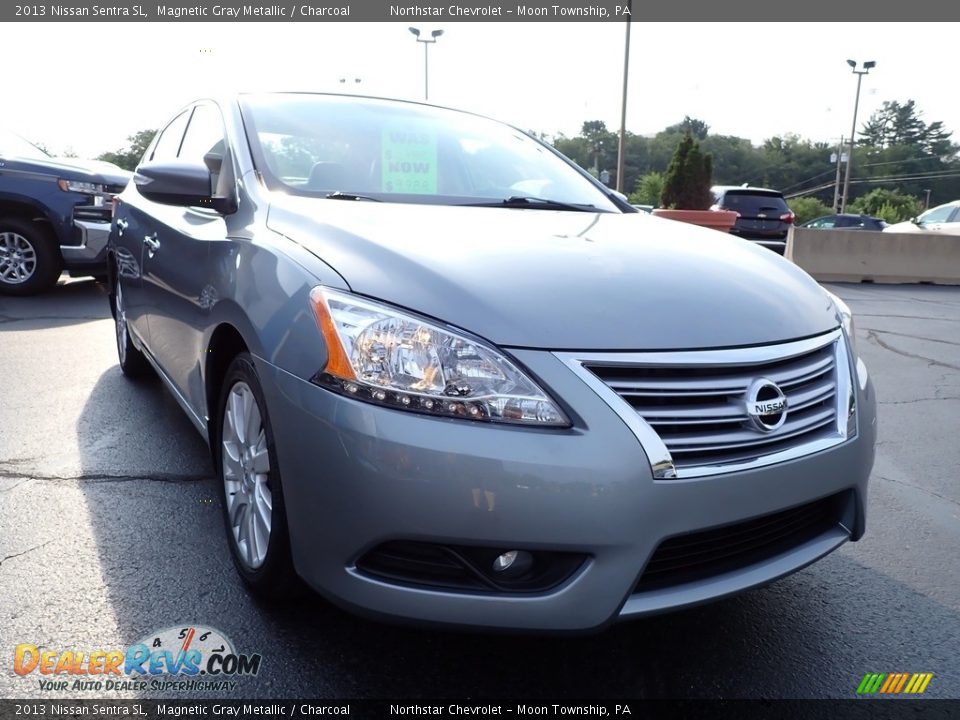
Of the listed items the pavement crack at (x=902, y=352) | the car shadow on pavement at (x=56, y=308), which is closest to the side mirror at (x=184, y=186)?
the car shadow on pavement at (x=56, y=308)

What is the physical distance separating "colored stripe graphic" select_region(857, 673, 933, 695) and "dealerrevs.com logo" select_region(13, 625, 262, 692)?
1558 millimetres

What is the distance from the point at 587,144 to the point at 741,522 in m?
47.7

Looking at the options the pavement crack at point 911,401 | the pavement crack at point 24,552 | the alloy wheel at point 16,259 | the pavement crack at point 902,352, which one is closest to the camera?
the pavement crack at point 24,552

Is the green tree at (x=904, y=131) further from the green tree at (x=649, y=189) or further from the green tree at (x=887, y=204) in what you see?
the green tree at (x=649, y=189)

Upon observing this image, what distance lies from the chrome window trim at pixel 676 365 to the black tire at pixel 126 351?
134 inches

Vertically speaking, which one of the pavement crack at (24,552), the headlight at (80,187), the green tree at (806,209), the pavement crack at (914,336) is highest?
the headlight at (80,187)

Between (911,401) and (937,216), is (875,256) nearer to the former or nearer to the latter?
(937,216)

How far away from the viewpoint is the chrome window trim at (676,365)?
66.7 inches

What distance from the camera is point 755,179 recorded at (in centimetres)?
8212

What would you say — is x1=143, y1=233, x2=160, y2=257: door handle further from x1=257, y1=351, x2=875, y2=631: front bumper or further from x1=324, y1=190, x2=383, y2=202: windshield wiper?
x1=257, y1=351, x2=875, y2=631: front bumper

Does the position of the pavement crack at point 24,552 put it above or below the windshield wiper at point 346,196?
below

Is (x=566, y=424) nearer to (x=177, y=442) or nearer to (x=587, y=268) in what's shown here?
(x=587, y=268)

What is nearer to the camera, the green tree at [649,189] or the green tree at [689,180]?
the green tree at [689,180]

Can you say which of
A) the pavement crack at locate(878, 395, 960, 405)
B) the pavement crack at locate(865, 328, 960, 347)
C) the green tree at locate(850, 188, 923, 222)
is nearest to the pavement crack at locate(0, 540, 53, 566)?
the pavement crack at locate(878, 395, 960, 405)
